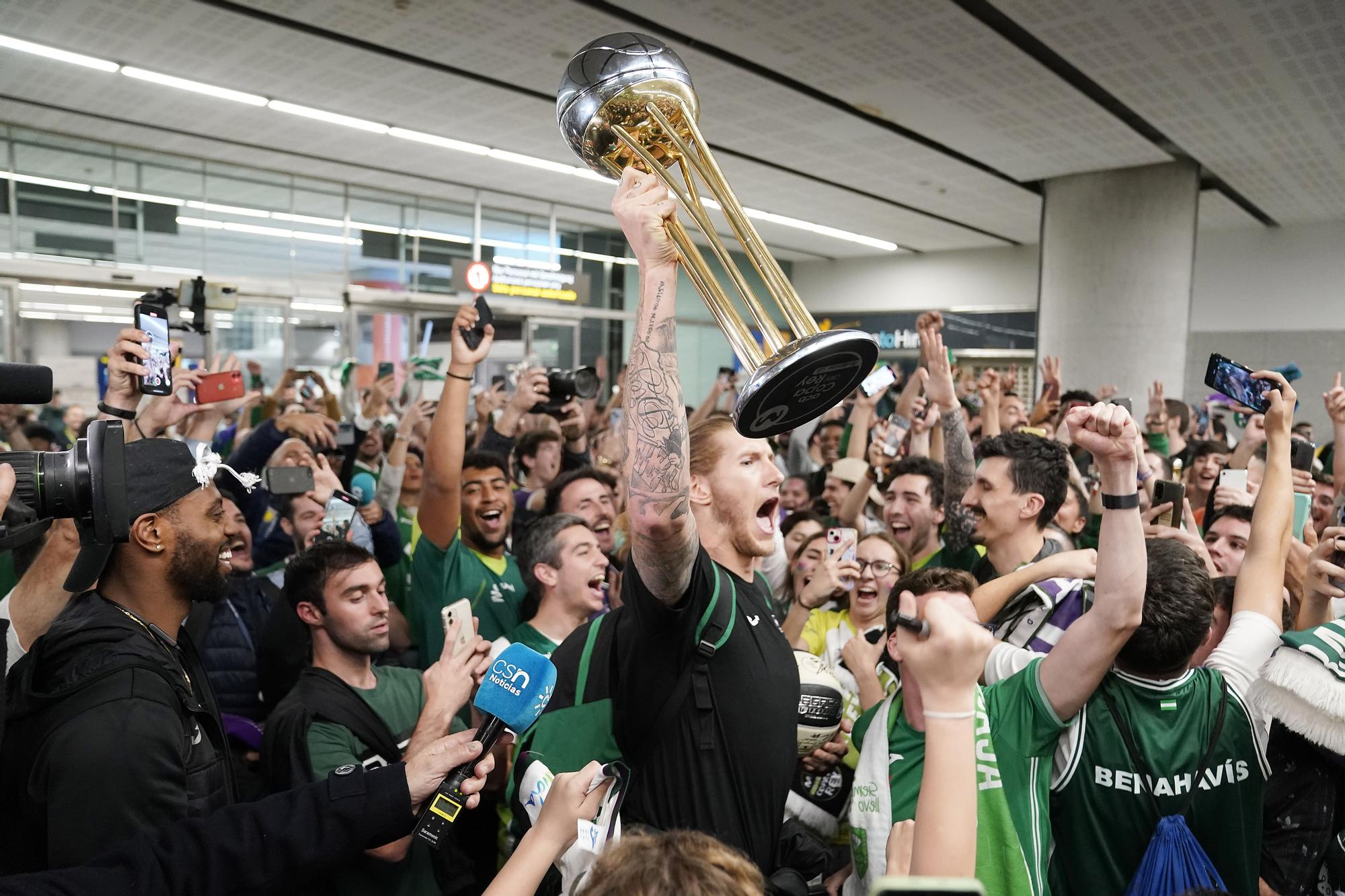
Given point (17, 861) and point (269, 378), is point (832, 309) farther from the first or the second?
point (17, 861)

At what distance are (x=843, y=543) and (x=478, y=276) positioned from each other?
10.1m

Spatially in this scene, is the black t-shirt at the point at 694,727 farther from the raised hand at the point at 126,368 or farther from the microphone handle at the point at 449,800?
the raised hand at the point at 126,368

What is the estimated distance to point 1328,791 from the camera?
1904mm

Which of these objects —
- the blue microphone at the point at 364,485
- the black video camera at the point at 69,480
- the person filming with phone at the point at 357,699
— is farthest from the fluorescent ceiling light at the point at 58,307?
the black video camera at the point at 69,480

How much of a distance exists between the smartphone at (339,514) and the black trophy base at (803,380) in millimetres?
2066

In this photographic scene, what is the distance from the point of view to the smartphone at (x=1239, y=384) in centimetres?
282

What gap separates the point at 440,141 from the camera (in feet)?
31.8

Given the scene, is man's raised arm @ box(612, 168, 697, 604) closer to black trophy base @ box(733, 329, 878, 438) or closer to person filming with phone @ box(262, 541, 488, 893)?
black trophy base @ box(733, 329, 878, 438)

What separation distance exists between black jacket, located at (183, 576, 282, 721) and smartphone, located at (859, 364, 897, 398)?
290 centimetres

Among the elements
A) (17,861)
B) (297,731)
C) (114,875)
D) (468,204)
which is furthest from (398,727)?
(468,204)

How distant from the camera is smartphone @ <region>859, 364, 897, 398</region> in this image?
4.62 meters

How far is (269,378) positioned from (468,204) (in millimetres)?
3670

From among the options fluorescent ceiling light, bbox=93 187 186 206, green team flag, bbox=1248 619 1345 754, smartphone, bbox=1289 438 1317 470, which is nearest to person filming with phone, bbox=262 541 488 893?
green team flag, bbox=1248 619 1345 754

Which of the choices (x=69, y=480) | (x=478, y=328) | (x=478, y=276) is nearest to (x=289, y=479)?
(x=478, y=328)
